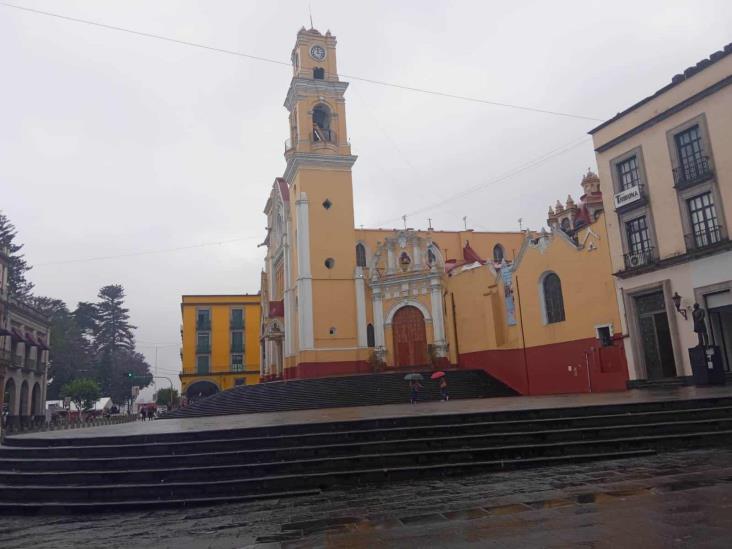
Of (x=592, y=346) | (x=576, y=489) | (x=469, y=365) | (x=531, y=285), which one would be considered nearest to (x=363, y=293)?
(x=469, y=365)

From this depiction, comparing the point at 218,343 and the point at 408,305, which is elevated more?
the point at 218,343

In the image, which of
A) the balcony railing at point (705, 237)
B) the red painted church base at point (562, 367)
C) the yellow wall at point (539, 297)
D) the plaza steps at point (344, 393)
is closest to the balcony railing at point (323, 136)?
the yellow wall at point (539, 297)

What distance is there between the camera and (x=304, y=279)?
34.0 meters

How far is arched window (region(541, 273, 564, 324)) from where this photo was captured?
77.3ft

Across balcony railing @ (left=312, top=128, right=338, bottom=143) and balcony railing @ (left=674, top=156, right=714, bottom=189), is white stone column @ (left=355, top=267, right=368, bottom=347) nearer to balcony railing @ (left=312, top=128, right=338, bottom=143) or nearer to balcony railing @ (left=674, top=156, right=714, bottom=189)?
balcony railing @ (left=312, top=128, right=338, bottom=143)

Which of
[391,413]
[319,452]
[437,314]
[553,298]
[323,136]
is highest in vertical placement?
[323,136]

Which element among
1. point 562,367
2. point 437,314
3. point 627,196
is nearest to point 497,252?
point 437,314

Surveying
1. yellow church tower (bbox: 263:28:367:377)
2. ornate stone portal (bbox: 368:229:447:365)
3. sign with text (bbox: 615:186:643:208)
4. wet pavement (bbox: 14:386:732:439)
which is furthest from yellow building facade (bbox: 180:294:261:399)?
sign with text (bbox: 615:186:643:208)

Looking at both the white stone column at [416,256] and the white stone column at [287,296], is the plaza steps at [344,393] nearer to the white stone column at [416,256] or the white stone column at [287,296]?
the white stone column at [287,296]

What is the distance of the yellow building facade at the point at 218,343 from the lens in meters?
58.1

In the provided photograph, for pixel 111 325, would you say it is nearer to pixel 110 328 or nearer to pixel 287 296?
pixel 110 328

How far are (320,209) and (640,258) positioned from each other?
20.1 m

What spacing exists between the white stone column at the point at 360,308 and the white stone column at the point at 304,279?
112 inches

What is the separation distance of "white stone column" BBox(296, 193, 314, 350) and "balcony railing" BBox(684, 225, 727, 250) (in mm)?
20736
